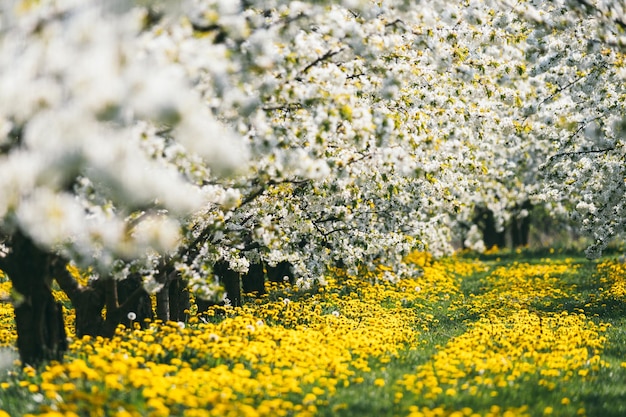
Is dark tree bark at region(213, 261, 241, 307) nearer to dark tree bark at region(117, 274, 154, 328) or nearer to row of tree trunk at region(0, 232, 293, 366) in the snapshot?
dark tree bark at region(117, 274, 154, 328)

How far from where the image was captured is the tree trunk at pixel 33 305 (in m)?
8.55

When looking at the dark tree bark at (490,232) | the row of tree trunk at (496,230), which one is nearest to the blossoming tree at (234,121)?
the row of tree trunk at (496,230)

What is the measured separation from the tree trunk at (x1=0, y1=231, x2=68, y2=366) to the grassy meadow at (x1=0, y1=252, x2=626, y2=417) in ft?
0.96

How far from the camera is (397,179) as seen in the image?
41.4 feet

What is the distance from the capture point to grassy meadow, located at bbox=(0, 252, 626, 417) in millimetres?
7141

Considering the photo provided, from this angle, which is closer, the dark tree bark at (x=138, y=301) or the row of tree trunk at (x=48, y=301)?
the row of tree trunk at (x=48, y=301)

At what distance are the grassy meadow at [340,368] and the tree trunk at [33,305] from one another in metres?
0.29

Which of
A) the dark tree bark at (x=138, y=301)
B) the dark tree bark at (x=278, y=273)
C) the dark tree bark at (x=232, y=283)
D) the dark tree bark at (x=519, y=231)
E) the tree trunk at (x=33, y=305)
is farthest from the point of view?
the dark tree bark at (x=519, y=231)

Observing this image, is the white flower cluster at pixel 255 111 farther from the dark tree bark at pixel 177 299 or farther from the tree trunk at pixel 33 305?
the dark tree bark at pixel 177 299

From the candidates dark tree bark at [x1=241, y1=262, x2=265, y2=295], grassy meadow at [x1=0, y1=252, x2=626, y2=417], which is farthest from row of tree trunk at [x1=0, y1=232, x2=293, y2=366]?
dark tree bark at [x1=241, y1=262, x2=265, y2=295]

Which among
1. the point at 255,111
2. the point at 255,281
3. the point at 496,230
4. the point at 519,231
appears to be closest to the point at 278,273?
the point at 255,281

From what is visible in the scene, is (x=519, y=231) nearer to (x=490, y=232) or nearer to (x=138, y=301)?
(x=490, y=232)

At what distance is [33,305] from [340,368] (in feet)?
12.7

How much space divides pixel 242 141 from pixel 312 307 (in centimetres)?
909
